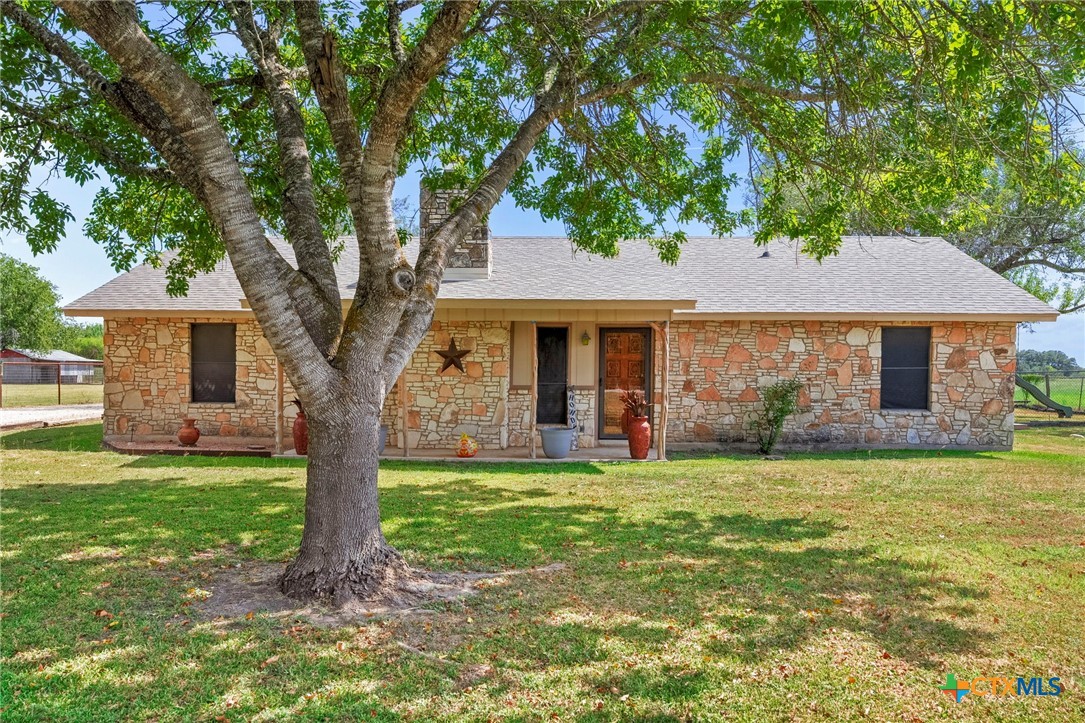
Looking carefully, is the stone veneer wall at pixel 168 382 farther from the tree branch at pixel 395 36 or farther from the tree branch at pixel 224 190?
the tree branch at pixel 224 190

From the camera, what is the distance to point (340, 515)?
4340 millimetres

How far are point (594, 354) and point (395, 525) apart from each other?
6.06 metres

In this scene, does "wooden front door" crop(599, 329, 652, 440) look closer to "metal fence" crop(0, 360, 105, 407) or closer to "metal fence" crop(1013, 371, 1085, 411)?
"metal fence" crop(1013, 371, 1085, 411)

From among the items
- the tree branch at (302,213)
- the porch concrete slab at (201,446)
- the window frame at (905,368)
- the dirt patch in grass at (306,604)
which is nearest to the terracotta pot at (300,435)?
the porch concrete slab at (201,446)

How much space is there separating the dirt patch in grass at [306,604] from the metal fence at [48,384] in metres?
21.6

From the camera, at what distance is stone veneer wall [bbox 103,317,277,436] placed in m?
11.9

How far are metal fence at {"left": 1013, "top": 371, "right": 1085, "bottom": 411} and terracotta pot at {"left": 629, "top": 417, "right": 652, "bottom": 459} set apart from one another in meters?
17.1

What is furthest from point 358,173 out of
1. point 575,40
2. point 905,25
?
point 905,25

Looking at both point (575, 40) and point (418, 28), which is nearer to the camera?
point (575, 40)

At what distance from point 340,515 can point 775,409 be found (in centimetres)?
880

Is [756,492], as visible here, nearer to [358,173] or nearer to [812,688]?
[812,688]

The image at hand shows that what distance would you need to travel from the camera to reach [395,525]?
613cm

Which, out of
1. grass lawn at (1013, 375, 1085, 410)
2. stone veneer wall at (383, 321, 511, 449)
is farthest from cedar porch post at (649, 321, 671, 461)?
grass lawn at (1013, 375, 1085, 410)

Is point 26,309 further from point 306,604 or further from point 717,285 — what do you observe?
point 306,604
